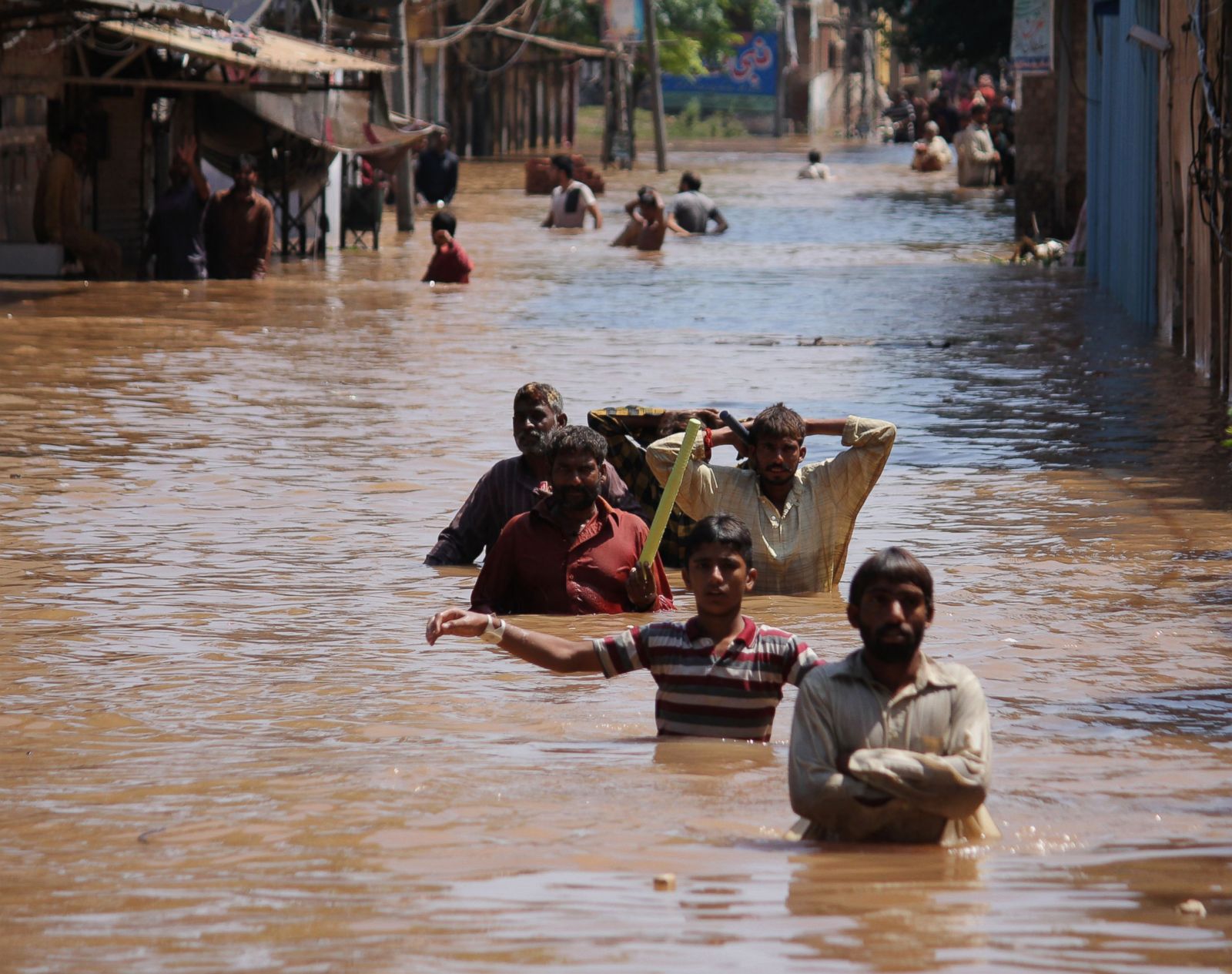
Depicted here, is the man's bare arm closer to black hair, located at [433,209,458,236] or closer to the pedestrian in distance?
black hair, located at [433,209,458,236]

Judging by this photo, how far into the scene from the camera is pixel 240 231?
77.3 feet

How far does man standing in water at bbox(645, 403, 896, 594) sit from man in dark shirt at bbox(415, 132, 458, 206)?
2712 centimetres

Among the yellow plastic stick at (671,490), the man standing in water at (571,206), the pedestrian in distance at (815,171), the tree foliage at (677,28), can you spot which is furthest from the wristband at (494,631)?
the tree foliage at (677,28)

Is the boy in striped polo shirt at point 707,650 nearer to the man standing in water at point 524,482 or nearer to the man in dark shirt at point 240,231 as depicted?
the man standing in water at point 524,482

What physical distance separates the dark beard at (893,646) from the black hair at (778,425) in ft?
9.56

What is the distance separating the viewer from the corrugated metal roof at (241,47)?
21359mm

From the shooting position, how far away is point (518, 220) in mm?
34062

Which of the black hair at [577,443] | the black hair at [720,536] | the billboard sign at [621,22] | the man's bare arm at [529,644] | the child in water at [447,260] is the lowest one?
the man's bare arm at [529,644]

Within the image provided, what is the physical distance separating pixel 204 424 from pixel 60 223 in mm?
9972

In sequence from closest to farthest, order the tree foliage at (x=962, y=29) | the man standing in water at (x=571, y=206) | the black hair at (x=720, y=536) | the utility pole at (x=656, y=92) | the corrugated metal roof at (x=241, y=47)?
1. the black hair at (x=720, y=536)
2. the corrugated metal roof at (x=241, y=47)
3. the man standing in water at (x=571, y=206)
4. the tree foliage at (x=962, y=29)
5. the utility pole at (x=656, y=92)

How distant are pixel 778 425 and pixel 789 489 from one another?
1.41ft

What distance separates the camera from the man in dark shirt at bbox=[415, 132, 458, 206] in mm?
35125

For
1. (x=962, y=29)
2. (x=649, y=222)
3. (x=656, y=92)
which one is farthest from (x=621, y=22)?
(x=649, y=222)

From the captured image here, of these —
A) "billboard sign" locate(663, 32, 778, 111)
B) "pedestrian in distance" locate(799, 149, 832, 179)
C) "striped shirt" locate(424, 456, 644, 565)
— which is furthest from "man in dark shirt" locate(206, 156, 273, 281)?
"billboard sign" locate(663, 32, 778, 111)
